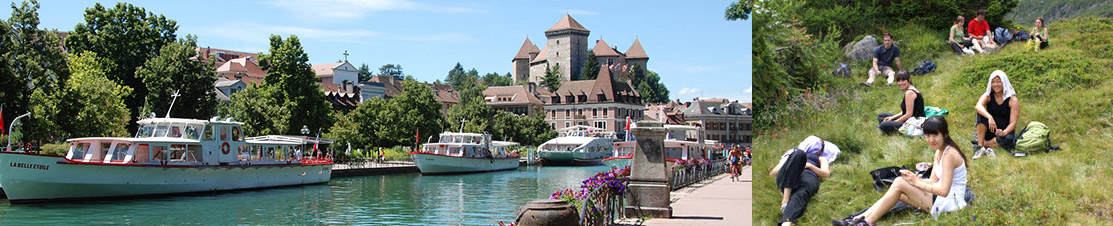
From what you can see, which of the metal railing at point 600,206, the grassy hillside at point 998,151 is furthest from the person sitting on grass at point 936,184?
the metal railing at point 600,206

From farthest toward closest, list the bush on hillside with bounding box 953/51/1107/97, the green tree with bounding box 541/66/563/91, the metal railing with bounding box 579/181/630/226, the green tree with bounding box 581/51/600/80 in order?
the green tree with bounding box 581/51/600/80 < the green tree with bounding box 541/66/563/91 < the metal railing with bounding box 579/181/630/226 < the bush on hillside with bounding box 953/51/1107/97

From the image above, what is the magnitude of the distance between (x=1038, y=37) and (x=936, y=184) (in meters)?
1.74

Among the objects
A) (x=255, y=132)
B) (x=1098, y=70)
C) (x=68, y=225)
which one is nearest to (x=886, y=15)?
(x=1098, y=70)

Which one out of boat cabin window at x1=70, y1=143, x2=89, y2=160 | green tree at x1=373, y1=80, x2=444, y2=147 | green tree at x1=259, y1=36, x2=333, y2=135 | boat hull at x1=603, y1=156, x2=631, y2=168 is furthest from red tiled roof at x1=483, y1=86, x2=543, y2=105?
boat cabin window at x1=70, y1=143, x2=89, y2=160

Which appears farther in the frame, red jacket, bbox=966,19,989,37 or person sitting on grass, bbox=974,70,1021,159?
red jacket, bbox=966,19,989,37

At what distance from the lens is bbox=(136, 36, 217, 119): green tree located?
140 ft

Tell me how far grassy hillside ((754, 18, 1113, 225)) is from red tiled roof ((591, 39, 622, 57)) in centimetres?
13639

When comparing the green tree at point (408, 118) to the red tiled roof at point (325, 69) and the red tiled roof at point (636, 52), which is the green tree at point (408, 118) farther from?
the red tiled roof at point (636, 52)

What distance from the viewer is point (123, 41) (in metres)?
44.4

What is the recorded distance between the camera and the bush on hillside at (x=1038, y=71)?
6.67 meters

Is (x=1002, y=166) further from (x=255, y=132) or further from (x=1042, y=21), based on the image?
(x=255, y=132)

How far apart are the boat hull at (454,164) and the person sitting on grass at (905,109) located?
4183 centimetres

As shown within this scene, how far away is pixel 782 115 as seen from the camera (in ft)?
21.9

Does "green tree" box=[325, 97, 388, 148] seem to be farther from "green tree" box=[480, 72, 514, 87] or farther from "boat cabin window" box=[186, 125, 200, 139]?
"green tree" box=[480, 72, 514, 87]
